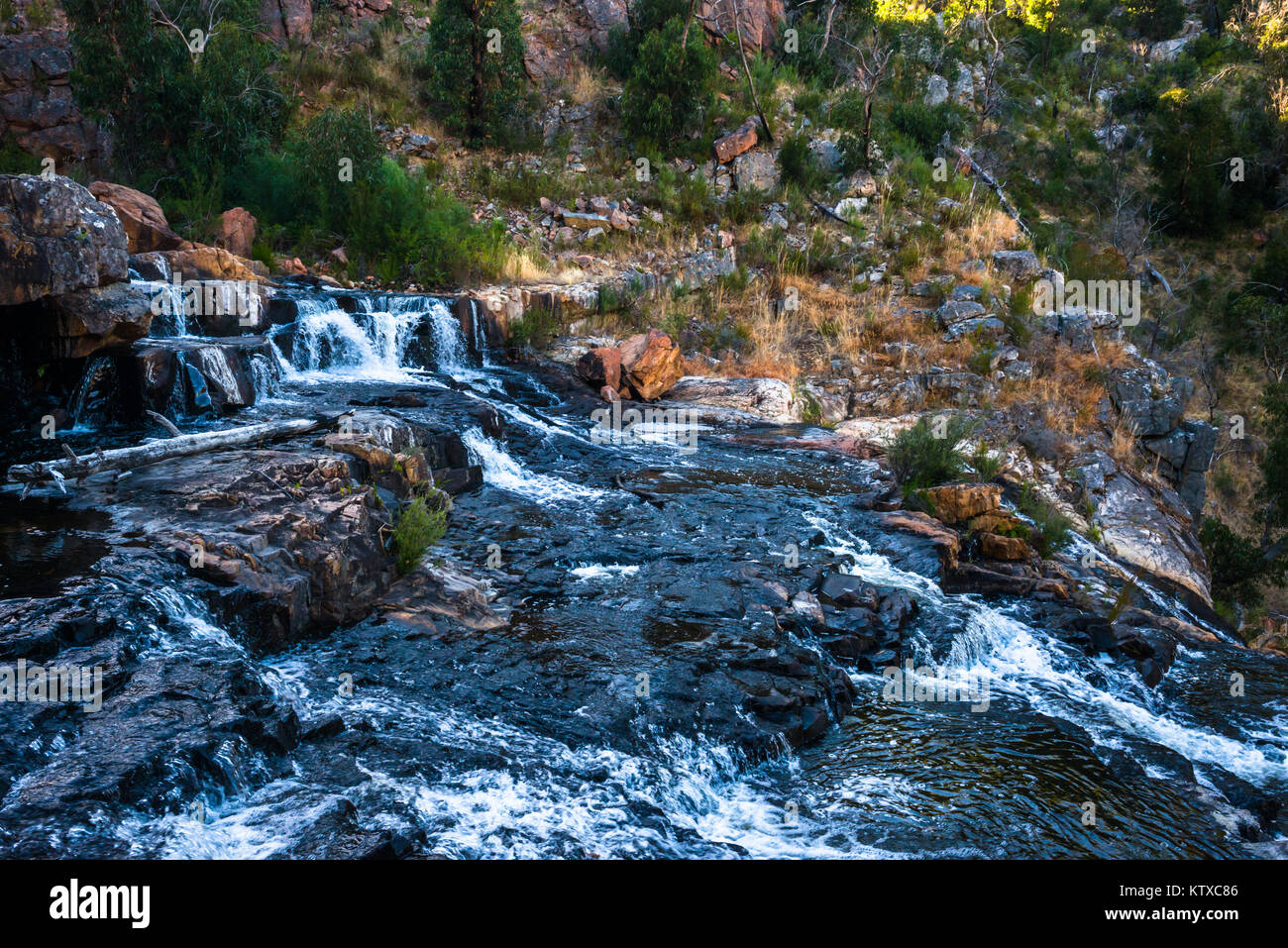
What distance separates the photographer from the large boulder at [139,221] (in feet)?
37.0

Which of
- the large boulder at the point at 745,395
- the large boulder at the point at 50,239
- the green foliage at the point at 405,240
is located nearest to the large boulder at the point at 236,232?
the green foliage at the point at 405,240

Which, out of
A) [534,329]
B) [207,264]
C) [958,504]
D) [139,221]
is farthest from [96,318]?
[958,504]

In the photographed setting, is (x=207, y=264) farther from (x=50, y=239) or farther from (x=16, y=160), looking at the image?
(x=16, y=160)

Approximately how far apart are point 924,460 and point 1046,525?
1.38 meters

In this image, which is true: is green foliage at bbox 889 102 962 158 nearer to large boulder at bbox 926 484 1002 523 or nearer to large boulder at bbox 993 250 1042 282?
large boulder at bbox 993 250 1042 282

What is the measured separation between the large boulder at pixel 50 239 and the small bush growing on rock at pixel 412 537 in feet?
13.7

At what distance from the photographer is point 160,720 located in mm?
4141

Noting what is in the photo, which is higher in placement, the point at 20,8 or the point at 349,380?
the point at 20,8

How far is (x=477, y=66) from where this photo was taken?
724 inches

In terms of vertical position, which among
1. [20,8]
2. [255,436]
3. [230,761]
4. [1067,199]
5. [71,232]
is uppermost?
[20,8]
